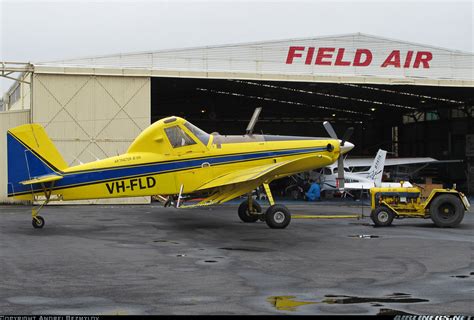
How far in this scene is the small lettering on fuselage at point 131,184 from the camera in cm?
→ 1638

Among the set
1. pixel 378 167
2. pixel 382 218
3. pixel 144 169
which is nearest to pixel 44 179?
pixel 144 169

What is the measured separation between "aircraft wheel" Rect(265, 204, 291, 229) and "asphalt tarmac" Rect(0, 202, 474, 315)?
462mm

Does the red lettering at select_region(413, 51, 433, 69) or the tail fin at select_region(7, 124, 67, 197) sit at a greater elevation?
the red lettering at select_region(413, 51, 433, 69)

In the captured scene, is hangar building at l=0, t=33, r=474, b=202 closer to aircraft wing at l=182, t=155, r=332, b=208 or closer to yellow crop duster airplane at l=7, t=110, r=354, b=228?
yellow crop duster airplane at l=7, t=110, r=354, b=228

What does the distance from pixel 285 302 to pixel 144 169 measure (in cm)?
1001

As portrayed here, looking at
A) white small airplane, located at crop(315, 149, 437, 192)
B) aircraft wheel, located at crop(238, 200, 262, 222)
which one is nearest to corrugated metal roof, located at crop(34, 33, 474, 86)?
white small airplane, located at crop(315, 149, 437, 192)

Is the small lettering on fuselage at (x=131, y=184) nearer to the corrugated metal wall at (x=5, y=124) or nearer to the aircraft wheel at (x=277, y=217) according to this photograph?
the aircraft wheel at (x=277, y=217)

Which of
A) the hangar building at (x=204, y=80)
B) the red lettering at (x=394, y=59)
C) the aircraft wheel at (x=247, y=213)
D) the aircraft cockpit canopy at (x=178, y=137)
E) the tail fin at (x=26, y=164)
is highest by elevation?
the red lettering at (x=394, y=59)

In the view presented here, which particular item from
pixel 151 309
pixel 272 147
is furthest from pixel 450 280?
pixel 272 147

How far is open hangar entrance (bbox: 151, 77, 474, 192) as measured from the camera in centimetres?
3794

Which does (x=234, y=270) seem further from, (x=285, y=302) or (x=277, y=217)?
(x=277, y=217)

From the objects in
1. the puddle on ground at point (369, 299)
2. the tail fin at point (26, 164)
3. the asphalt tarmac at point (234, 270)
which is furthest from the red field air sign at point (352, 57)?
the puddle on ground at point (369, 299)

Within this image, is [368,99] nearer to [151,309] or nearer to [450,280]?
[450,280]

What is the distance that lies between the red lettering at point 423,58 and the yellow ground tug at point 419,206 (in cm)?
1673
